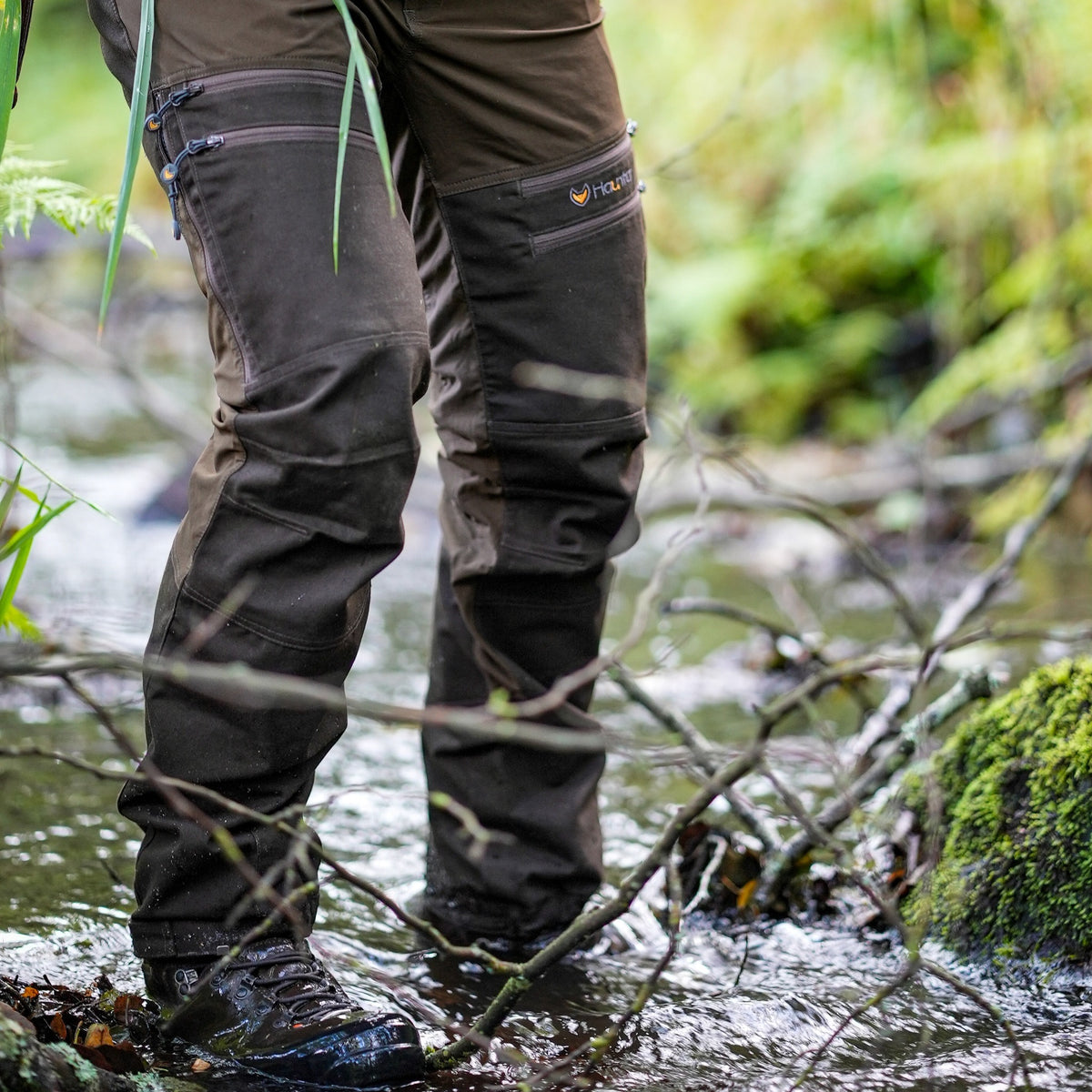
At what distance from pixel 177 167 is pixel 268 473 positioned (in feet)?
1.14

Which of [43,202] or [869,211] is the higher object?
[869,211]

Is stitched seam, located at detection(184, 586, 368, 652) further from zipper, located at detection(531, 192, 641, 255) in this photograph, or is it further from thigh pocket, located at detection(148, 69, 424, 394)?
zipper, located at detection(531, 192, 641, 255)

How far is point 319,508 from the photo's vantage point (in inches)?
52.8

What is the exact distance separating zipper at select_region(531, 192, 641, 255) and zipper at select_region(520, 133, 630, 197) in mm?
54

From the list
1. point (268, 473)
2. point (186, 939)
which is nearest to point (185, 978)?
point (186, 939)

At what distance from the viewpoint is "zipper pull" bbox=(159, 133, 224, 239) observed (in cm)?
131

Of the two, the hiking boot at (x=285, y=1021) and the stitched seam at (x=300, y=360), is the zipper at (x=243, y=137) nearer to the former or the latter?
the stitched seam at (x=300, y=360)

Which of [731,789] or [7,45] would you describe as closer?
[7,45]

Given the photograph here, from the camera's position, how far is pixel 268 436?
132 centimetres

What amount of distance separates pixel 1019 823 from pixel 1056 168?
4.50 m

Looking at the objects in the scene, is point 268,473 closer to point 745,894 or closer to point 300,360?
point 300,360

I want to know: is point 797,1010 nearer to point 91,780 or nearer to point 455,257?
point 455,257

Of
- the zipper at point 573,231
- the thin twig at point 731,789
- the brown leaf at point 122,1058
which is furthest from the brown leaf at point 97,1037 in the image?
the zipper at point 573,231

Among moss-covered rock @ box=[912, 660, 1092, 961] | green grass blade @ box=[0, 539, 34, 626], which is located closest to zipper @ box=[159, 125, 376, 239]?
green grass blade @ box=[0, 539, 34, 626]
